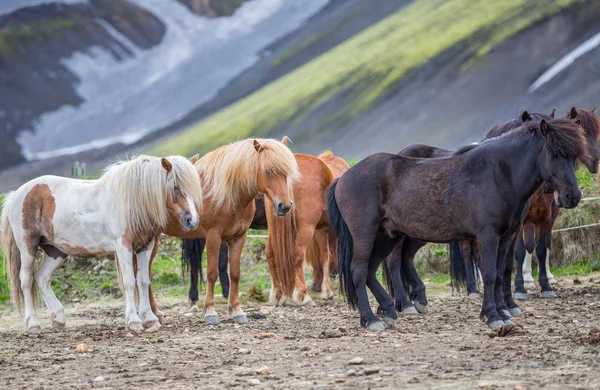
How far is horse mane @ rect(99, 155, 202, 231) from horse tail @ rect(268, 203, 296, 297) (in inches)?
70.1

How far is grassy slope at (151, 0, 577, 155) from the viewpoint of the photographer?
15.7 m

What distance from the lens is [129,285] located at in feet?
26.4

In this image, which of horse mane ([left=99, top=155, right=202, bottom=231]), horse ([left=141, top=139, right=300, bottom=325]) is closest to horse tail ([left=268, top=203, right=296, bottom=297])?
horse ([left=141, top=139, right=300, bottom=325])

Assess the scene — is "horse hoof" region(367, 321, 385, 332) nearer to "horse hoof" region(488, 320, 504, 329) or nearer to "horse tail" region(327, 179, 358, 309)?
"horse tail" region(327, 179, 358, 309)

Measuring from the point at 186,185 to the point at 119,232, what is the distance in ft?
2.72

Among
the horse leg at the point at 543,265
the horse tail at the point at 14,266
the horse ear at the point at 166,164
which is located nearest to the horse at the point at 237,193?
the horse ear at the point at 166,164

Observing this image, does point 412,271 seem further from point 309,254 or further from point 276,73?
point 276,73

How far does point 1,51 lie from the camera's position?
16.9 m

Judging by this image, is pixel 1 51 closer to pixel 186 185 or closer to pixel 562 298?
pixel 186 185

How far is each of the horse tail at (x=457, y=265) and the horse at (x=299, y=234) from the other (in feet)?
5.40

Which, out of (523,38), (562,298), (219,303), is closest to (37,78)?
(219,303)

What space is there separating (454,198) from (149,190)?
118 inches

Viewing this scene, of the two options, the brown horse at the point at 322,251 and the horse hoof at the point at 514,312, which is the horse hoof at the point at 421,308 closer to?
the horse hoof at the point at 514,312

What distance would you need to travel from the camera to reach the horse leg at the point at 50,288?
28.5 feet
